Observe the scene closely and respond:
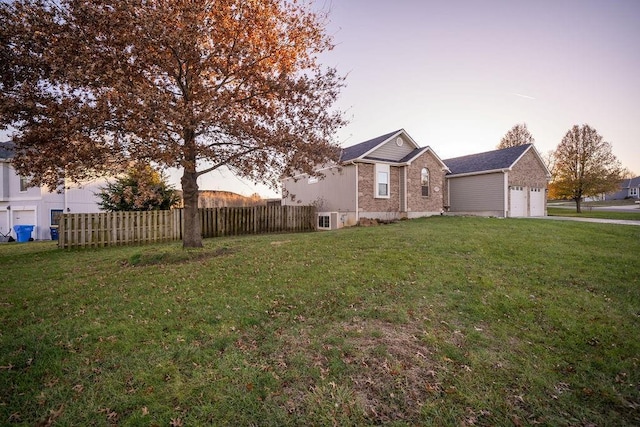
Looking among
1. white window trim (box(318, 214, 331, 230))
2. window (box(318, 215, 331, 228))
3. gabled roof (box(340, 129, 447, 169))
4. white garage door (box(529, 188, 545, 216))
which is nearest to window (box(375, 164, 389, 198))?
gabled roof (box(340, 129, 447, 169))

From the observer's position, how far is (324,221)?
59.9 ft

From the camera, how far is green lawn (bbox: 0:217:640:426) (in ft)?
9.45

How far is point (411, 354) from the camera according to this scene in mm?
3785

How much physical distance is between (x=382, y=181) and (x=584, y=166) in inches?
1044

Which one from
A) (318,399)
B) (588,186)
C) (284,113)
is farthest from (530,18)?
(588,186)

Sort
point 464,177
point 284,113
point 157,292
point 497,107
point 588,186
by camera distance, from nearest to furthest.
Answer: point 157,292 → point 284,113 → point 497,107 → point 464,177 → point 588,186

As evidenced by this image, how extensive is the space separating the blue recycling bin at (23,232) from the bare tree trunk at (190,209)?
57.7 feet

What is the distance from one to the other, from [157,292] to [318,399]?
4.06m

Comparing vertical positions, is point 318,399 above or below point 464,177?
below

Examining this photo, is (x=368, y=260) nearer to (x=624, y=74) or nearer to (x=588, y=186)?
(x=624, y=74)

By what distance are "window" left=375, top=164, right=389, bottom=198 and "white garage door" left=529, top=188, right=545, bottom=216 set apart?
43.8 ft

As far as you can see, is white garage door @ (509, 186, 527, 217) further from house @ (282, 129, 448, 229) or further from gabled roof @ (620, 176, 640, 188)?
gabled roof @ (620, 176, 640, 188)

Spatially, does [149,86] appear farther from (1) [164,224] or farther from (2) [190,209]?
(1) [164,224]

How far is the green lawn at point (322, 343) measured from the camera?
2.88m
